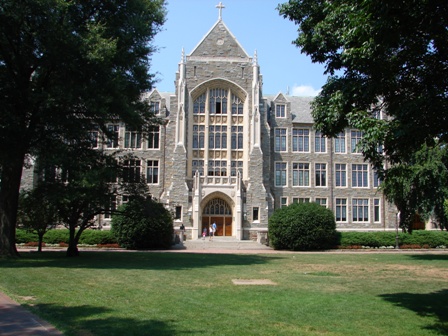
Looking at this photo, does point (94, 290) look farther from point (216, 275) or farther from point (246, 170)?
point (246, 170)

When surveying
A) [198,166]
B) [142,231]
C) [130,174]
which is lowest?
[142,231]

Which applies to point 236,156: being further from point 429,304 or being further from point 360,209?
point 429,304

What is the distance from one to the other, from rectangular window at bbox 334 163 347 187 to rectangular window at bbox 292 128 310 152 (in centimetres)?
353

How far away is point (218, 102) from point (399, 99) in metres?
34.9

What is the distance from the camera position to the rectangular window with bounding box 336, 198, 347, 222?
151 feet

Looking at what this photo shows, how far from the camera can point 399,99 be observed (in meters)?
9.45

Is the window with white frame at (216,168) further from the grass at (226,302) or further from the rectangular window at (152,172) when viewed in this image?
the grass at (226,302)

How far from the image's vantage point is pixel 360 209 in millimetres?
46281

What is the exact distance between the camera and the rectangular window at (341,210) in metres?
46.0

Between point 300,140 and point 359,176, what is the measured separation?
6.96m

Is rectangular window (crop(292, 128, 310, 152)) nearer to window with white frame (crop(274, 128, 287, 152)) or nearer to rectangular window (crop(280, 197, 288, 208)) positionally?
window with white frame (crop(274, 128, 287, 152))

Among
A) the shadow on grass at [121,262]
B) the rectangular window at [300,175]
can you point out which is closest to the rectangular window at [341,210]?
the rectangular window at [300,175]

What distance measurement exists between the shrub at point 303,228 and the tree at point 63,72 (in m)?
15.1

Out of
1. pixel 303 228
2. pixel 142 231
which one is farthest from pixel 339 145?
pixel 142 231
